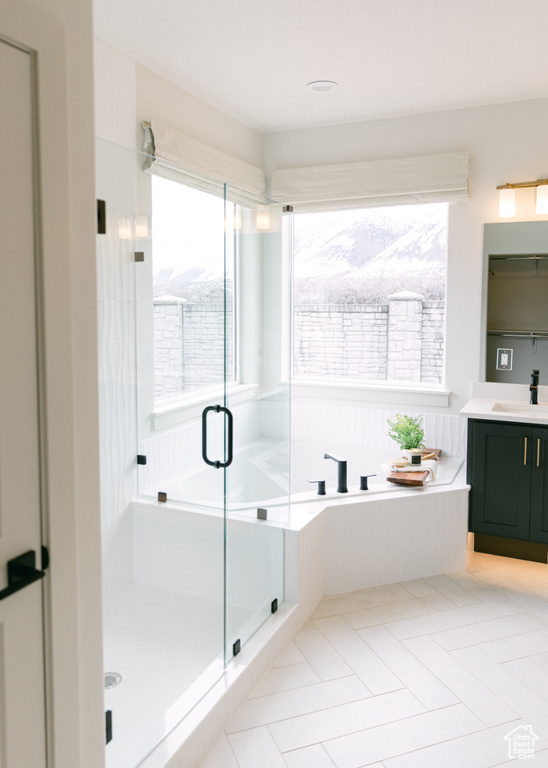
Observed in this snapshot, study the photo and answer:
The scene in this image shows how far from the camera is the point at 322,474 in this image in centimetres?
391

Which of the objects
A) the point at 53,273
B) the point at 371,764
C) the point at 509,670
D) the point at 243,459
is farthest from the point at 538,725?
the point at 53,273

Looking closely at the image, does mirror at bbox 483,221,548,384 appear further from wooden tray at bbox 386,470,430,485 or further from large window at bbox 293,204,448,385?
wooden tray at bbox 386,470,430,485

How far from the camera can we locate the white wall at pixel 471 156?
3.74 metres

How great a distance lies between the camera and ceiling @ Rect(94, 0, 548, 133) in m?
2.60

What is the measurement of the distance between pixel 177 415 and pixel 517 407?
2395 millimetres

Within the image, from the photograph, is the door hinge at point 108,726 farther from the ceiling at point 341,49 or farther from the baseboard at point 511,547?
the ceiling at point 341,49

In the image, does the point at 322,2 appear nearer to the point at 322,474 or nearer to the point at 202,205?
the point at 202,205

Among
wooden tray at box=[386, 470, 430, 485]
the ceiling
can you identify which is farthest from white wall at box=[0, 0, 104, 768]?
wooden tray at box=[386, 470, 430, 485]

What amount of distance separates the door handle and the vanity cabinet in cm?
267

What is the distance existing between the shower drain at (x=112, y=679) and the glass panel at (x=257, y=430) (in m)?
0.56

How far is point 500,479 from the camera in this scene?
11.0 ft

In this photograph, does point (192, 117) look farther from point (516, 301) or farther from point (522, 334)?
point (522, 334)

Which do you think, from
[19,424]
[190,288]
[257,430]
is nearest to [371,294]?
[257,430]

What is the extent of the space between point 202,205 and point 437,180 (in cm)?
219
